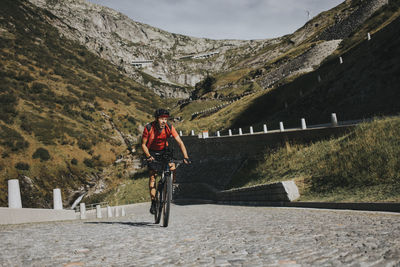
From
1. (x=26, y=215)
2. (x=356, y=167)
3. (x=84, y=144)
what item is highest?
(x=84, y=144)

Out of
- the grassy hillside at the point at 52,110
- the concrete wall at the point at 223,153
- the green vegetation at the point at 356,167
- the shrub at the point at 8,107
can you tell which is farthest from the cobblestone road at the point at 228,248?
the shrub at the point at 8,107

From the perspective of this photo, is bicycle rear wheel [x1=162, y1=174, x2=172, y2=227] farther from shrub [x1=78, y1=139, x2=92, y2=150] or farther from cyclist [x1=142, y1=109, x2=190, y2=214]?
shrub [x1=78, y1=139, x2=92, y2=150]

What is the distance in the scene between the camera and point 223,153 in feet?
103

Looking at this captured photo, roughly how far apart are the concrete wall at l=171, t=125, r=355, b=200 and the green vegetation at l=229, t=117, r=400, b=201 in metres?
2.40

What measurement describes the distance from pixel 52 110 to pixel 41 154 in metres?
19.6

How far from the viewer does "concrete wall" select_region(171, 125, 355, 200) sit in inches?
808

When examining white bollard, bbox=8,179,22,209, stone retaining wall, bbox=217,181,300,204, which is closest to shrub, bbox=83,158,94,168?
stone retaining wall, bbox=217,181,300,204

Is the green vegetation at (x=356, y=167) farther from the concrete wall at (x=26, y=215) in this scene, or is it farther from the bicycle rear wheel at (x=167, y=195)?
the concrete wall at (x=26, y=215)

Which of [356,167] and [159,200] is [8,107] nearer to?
[159,200]

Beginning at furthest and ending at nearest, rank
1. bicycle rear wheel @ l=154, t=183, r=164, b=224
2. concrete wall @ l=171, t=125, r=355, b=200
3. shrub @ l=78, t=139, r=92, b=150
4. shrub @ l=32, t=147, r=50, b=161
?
1. shrub @ l=78, t=139, r=92, b=150
2. shrub @ l=32, t=147, r=50, b=161
3. concrete wall @ l=171, t=125, r=355, b=200
4. bicycle rear wheel @ l=154, t=183, r=164, b=224

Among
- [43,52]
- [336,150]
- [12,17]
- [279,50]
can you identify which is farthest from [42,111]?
[279,50]

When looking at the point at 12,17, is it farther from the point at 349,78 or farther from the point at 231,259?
the point at 231,259

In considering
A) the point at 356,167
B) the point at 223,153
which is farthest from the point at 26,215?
the point at 223,153

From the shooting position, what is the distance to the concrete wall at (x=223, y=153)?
67.3 ft
